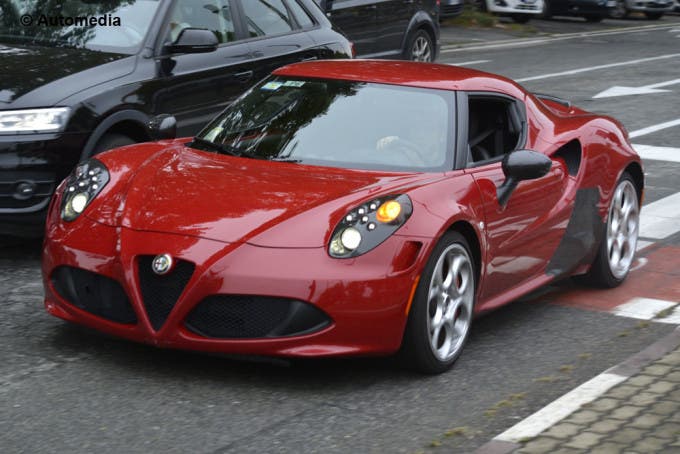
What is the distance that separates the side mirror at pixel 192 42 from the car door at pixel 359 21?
6517 millimetres

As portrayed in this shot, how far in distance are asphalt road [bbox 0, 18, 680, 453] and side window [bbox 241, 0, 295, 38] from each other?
2968mm

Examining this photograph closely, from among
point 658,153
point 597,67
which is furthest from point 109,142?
point 597,67

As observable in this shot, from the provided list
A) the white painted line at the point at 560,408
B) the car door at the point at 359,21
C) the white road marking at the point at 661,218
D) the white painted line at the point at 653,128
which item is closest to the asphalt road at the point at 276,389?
the white painted line at the point at 560,408

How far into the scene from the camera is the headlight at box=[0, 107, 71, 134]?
7328 mm

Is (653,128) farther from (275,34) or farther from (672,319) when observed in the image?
(672,319)

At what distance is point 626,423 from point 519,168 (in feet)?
5.27

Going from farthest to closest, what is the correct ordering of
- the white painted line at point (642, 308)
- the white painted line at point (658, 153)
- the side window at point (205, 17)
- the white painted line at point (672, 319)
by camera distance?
the white painted line at point (658, 153) → the side window at point (205, 17) → the white painted line at point (642, 308) → the white painted line at point (672, 319)

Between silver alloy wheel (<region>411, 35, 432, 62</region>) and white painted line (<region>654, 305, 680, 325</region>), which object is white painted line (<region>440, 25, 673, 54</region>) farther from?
white painted line (<region>654, 305, 680, 325</region>)

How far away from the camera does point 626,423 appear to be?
489 cm

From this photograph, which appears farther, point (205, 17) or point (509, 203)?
point (205, 17)

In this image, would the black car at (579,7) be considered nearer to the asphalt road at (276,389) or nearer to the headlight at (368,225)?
the asphalt road at (276,389)

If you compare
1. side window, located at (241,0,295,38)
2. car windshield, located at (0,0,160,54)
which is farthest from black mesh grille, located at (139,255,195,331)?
side window, located at (241,0,295,38)

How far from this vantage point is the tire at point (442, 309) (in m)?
5.45

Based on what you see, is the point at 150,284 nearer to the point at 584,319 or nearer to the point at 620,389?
the point at 620,389
